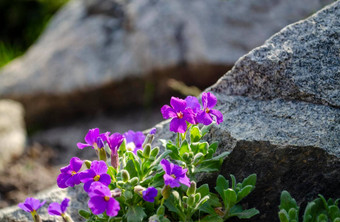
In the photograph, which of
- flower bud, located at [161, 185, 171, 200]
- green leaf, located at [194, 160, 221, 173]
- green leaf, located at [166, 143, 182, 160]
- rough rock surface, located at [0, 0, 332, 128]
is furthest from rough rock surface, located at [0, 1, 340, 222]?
rough rock surface, located at [0, 0, 332, 128]

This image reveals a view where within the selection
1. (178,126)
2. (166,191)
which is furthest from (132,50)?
(166,191)

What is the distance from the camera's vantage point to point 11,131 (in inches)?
181

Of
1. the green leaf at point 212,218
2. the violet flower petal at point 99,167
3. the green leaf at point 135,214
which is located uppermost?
the violet flower petal at point 99,167

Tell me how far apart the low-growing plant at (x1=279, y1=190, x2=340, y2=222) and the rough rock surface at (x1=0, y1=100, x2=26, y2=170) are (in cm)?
332

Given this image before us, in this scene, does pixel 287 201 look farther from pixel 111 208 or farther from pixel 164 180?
pixel 111 208

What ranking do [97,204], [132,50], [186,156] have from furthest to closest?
[132,50]
[186,156]
[97,204]

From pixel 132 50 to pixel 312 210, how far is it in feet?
10.6

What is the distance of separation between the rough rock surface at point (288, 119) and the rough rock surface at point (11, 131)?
309 centimetres

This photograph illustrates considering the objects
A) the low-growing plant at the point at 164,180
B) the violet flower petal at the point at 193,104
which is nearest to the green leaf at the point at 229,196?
the low-growing plant at the point at 164,180

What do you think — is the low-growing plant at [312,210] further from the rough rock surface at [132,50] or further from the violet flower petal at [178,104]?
the rough rock surface at [132,50]

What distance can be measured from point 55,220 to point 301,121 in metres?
1.15

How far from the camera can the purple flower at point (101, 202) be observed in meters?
1.33

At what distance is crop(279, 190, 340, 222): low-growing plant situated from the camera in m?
1.49

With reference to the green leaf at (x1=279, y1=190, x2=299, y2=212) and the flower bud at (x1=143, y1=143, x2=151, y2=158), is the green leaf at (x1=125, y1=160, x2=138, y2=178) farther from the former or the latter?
the green leaf at (x1=279, y1=190, x2=299, y2=212)
